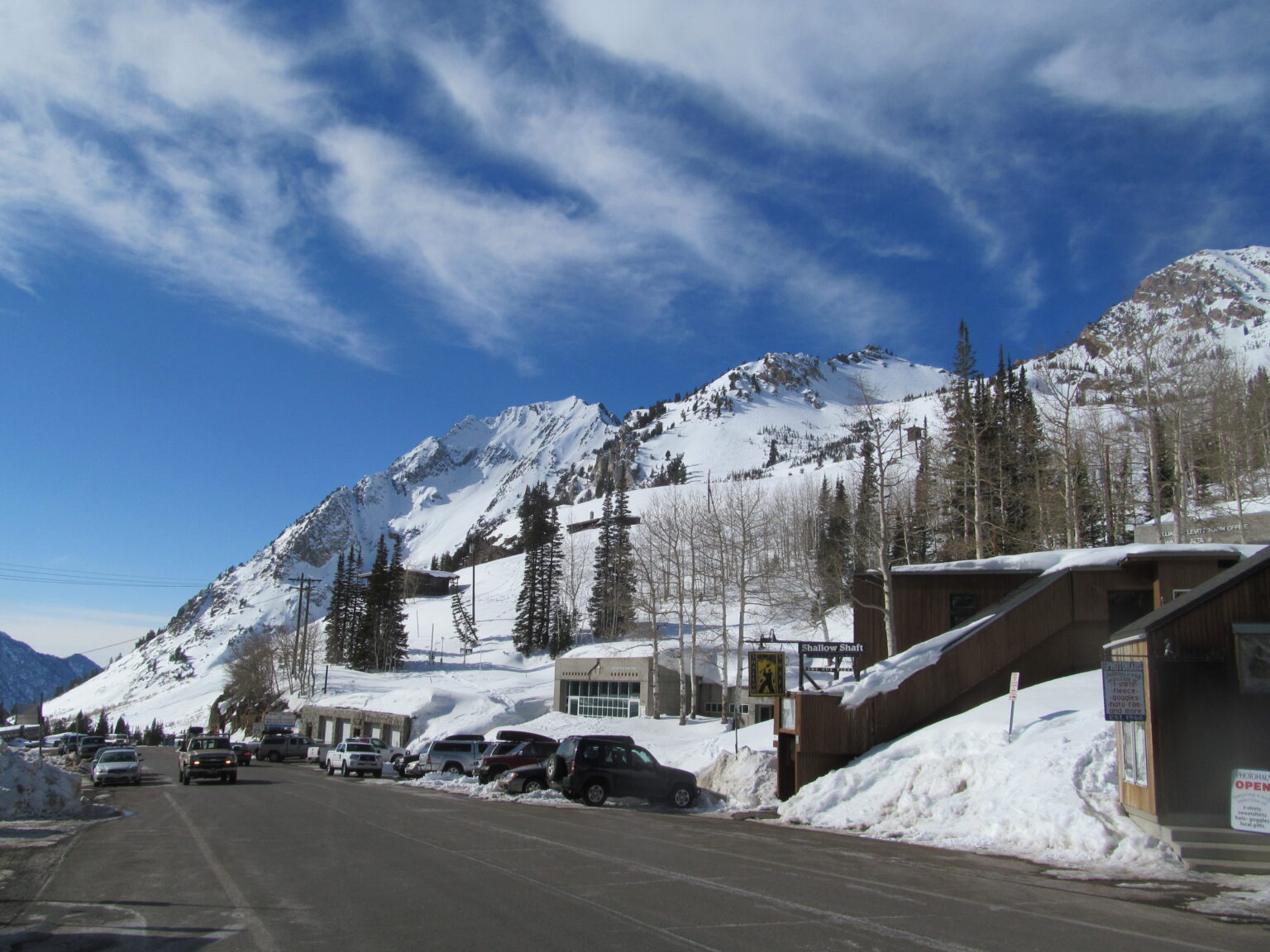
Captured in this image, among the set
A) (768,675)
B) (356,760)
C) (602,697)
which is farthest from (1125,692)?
(602,697)

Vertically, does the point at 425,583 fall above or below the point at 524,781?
above

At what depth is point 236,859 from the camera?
12.8 metres

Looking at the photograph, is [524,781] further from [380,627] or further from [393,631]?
[380,627]

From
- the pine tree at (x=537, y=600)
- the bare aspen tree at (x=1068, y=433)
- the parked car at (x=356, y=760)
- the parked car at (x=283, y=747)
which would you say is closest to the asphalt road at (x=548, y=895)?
the parked car at (x=356, y=760)

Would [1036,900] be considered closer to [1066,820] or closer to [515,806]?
[1066,820]

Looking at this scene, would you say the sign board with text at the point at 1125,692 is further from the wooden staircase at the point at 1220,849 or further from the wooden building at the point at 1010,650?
the wooden building at the point at 1010,650

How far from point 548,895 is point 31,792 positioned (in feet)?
49.1

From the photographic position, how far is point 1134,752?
14.5 metres

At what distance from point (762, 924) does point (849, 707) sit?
46.4 feet

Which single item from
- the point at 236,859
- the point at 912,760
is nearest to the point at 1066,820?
the point at 912,760

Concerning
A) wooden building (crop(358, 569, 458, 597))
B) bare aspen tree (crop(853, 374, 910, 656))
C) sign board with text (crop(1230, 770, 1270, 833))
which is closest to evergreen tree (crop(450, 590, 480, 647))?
wooden building (crop(358, 569, 458, 597))

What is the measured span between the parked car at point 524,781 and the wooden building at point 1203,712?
640 inches

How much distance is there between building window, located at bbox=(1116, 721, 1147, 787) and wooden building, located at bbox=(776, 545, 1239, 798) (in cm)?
758

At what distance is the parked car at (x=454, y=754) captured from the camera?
3562 cm
